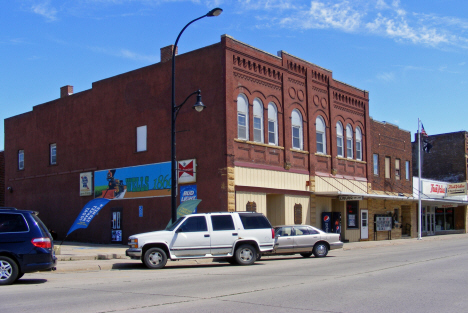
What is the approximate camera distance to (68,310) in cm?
841

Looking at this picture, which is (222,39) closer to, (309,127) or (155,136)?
(155,136)

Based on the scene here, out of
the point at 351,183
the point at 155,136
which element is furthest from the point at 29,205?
the point at 351,183

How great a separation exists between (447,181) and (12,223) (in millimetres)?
48168

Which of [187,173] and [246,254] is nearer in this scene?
[246,254]

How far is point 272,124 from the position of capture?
26922mm

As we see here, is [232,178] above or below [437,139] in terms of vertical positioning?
below

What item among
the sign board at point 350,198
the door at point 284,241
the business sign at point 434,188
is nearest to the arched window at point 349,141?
the sign board at point 350,198

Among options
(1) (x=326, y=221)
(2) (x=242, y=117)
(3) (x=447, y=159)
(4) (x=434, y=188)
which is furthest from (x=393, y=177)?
(2) (x=242, y=117)

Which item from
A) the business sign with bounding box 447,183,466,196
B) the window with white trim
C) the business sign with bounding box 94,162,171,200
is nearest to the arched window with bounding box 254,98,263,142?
the business sign with bounding box 94,162,171,200

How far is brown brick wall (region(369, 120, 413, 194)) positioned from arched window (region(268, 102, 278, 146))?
11.1 meters

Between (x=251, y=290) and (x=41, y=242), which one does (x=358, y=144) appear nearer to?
(x=251, y=290)

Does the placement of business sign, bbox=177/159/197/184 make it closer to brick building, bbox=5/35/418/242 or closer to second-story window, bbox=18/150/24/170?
brick building, bbox=5/35/418/242

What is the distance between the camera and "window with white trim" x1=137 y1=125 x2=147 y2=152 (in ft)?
88.9

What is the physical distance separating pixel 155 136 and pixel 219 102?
4.51m
